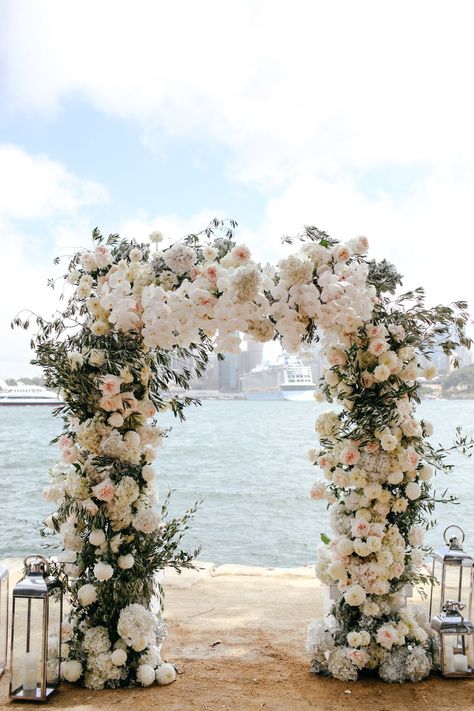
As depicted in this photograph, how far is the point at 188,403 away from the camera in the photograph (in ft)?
14.0

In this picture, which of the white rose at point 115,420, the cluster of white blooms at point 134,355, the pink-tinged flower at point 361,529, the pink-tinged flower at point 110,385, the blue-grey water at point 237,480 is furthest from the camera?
the blue-grey water at point 237,480

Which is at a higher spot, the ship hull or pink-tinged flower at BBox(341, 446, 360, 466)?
pink-tinged flower at BBox(341, 446, 360, 466)

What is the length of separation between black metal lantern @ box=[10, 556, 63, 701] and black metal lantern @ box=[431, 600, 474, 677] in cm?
218

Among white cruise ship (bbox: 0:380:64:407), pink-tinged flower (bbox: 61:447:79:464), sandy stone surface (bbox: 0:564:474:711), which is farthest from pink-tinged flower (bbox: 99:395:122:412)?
white cruise ship (bbox: 0:380:64:407)

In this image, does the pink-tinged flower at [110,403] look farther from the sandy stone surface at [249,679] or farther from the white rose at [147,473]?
the sandy stone surface at [249,679]

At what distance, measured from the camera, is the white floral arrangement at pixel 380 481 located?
4.02 metres

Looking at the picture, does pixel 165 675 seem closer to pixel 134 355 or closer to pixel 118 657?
pixel 118 657

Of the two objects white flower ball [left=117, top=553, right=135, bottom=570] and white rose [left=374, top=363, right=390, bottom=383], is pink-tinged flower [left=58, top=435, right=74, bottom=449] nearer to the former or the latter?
white flower ball [left=117, top=553, right=135, bottom=570]

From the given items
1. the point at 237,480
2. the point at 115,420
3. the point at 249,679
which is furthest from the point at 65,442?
the point at 237,480

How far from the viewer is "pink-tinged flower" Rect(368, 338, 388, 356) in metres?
3.94

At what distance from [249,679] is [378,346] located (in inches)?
81.0

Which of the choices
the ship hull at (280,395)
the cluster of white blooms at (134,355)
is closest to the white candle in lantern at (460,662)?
the cluster of white blooms at (134,355)

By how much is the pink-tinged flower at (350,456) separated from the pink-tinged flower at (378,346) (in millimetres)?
576

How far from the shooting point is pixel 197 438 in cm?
3288
